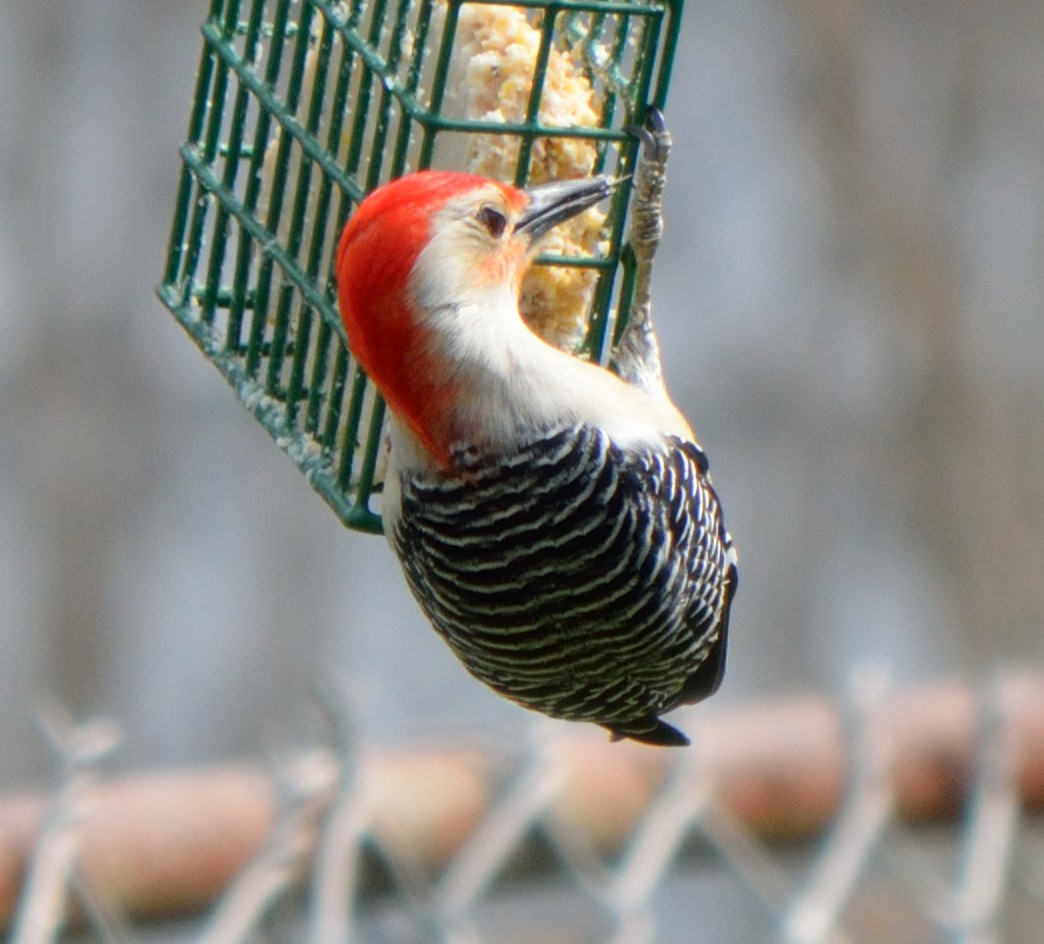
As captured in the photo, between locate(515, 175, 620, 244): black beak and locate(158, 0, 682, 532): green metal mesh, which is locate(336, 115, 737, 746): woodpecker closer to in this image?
locate(515, 175, 620, 244): black beak

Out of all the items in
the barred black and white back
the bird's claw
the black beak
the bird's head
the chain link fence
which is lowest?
the chain link fence

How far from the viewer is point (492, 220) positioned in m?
3.42

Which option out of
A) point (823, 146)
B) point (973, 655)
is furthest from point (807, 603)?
point (823, 146)

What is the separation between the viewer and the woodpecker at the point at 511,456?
10.7 feet

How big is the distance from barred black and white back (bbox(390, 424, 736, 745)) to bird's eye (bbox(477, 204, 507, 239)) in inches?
15.8

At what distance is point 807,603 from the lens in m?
11.8

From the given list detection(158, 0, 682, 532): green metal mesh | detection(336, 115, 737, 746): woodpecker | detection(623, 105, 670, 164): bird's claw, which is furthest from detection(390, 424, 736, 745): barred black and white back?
detection(623, 105, 670, 164): bird's claw

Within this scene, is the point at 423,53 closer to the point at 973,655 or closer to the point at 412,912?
the point at 412,912

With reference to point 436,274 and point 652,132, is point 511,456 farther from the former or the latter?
point 652,132

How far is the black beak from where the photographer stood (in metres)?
3.50

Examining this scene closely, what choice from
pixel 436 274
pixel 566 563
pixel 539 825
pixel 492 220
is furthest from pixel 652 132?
pixel 539 825

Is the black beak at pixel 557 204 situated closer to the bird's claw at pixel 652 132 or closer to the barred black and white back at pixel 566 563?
the bird's claw at pixel 652 132

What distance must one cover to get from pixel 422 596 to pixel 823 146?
8.27m

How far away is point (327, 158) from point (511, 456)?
2.37ft
